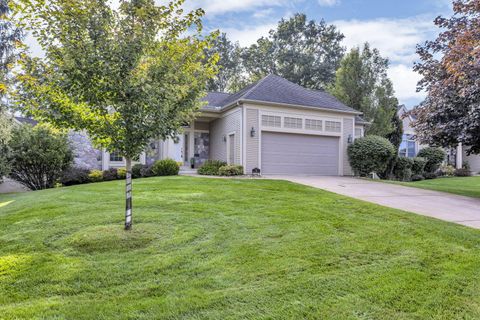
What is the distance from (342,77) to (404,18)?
22.9 feet

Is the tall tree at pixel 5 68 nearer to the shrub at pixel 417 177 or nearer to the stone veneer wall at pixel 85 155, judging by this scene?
the stone veneer wall at pixel 85 155

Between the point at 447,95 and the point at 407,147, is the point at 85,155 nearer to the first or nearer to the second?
the point at 447,95

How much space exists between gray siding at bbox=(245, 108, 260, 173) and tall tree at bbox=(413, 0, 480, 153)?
6007mm

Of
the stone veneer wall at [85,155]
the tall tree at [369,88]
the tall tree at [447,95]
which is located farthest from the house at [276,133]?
the tall tree at [447,95]

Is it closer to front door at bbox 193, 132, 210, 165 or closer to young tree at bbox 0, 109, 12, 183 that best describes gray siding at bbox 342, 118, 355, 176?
front door at bbox 193, 132, 210, 165

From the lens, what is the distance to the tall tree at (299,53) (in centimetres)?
3203

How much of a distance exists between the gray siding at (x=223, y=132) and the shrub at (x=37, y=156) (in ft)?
21.7

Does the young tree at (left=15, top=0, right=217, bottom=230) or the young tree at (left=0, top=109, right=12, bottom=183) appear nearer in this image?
the young tree at (left=15, top=0, right=217, bottom=230)

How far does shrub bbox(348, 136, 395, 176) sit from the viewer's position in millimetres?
14047

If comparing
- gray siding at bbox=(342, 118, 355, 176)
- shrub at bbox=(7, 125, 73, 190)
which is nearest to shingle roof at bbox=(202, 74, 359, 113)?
gray siding at bbox=(342, 118, 355, 176)

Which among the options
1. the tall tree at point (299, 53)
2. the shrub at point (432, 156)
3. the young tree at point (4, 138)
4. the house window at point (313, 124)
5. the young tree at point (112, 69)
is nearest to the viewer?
the young tree at point (112, 69)

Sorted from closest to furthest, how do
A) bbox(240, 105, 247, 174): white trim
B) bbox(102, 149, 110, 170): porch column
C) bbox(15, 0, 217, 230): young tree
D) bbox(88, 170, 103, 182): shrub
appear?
bbox(15, 0, 217, 230): young tree
bbox(88, 170, 103, 182): shrub
bbox(240, 105, 247, 174): white trim
bbox(102, 149, 110, 170): porch column

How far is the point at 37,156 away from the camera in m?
12.4

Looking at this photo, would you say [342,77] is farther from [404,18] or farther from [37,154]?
[37,154]
